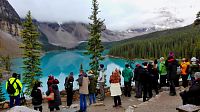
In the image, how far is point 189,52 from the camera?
433 feet

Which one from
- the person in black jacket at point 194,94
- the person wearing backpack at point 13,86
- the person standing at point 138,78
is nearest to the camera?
the person in black jacket at point 194,94

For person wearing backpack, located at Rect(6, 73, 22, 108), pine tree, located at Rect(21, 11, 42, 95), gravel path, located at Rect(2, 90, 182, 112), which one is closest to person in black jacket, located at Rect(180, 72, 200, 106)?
gravel path, located at Rect(2, 90, 182, 112)

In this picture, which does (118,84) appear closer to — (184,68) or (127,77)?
(127,77)

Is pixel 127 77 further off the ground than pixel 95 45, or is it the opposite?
pixel 95 45

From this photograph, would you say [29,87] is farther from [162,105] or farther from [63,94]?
[162,105]

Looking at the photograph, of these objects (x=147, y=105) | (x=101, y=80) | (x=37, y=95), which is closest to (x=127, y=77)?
(x=101, y=80)

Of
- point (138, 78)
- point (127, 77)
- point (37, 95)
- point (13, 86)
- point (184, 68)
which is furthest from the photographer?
point (184, 68)

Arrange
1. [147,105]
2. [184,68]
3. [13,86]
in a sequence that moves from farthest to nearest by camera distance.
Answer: [184,68], [13,86], [147,105]

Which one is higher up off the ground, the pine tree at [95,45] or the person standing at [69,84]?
the pine tree at [95,45]

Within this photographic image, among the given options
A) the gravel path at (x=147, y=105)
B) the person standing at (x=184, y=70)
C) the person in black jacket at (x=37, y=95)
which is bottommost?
the gravel path at (x=147, y=105)

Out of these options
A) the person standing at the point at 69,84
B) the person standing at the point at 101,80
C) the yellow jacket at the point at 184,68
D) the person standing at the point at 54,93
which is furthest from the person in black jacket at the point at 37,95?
the yellow jacket at the point at 184,68

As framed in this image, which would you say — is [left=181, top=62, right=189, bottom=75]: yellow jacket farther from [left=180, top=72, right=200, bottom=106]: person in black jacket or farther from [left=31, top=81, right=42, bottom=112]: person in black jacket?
[left=31, top=81, right=42, bottom=112]: person in black jacket

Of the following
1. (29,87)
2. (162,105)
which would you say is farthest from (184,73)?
(29,87)

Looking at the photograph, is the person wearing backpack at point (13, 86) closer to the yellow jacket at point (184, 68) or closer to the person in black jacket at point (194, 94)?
the person in black jacket at point (194, 94)
